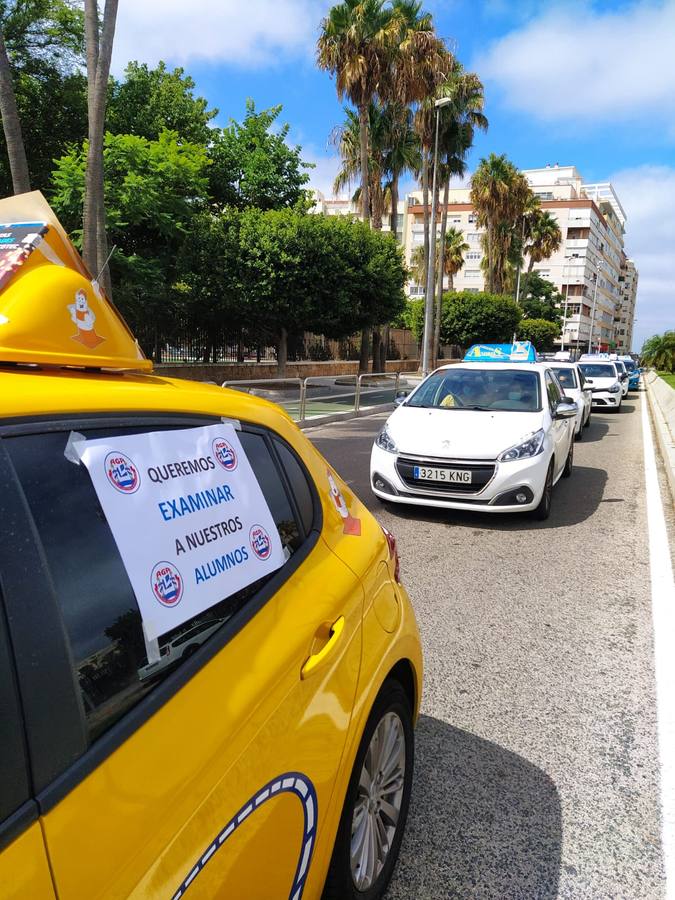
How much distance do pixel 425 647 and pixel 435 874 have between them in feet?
5.40

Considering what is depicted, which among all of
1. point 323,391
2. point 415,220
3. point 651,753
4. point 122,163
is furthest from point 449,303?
point 415,220

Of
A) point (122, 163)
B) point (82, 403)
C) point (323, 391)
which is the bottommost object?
point (323, 391)

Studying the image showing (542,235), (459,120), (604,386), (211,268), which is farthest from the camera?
(542,235)

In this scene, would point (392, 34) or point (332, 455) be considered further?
point (392, 34)

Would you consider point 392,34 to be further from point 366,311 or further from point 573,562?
point 573,562

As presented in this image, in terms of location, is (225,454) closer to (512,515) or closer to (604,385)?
(512,515)

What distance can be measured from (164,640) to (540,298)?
8173cm

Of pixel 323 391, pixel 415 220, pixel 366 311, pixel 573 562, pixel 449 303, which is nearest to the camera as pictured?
pixel 573 562

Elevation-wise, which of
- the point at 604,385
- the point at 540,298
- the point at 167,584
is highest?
the point at 540,298

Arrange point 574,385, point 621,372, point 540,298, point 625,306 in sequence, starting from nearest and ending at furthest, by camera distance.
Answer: point 574,385 < point 621,372 < point 540,298 < point 625,306

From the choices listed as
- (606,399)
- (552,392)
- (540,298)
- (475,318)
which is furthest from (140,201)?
(540,298)

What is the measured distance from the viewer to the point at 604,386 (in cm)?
1927

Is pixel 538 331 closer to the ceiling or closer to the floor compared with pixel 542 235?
closer to the floor

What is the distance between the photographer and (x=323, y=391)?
73.4 feet
